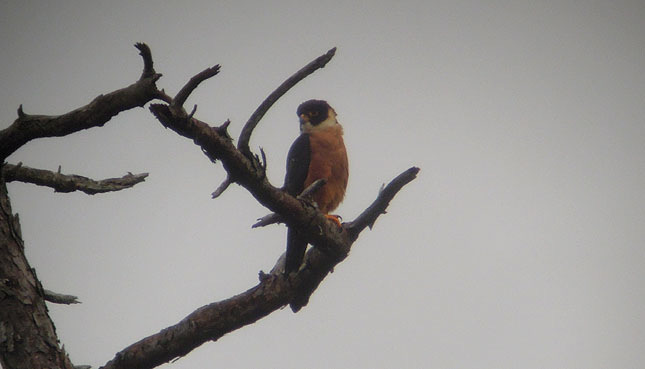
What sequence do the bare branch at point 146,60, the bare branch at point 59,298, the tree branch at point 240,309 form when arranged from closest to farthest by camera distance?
1. the bare branch at point 146,60
2. the bare branch at point 59,298
3. the tree branch at point 240,309

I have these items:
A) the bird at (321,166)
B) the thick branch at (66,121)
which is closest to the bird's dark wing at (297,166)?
the bird at (321,166)

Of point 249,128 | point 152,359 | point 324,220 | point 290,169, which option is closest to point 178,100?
point 249,128

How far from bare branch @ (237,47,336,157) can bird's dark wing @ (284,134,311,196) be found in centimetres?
226

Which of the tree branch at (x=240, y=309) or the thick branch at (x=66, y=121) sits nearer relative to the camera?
the thick branch at (x=66, y=121)

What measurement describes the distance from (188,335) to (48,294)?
84cm

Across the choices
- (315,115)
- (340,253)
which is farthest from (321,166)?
(340,253)

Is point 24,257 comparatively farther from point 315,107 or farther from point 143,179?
point 315,107

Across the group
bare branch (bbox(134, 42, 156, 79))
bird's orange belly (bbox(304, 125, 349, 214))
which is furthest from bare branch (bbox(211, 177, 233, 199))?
bird's orange belly (bbox(304, 125, 349, 214))

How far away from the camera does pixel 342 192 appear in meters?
6.04

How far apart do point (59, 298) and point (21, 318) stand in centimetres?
48

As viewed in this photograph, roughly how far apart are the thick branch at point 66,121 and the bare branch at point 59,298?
783 millimetres

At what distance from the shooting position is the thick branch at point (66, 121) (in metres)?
3.16

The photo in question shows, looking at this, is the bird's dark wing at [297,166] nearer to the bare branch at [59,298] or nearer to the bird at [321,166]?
the bird at [321,166]

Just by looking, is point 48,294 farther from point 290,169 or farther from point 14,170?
point 290,169
